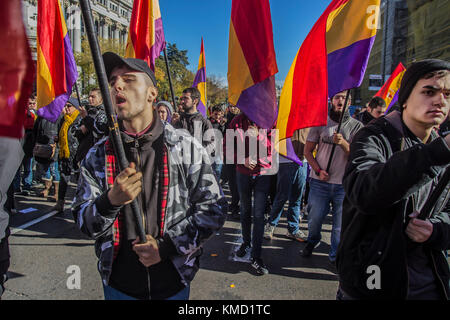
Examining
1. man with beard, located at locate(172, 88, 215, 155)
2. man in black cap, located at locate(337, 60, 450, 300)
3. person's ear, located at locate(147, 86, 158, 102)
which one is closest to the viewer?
man in black cap, located at locate(337, 60, 450, 300)

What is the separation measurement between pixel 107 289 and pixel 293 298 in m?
1.91

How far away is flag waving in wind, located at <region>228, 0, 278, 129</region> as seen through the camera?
2.76 metres

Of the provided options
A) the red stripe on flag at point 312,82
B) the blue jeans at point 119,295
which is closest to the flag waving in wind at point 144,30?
the red stripe on flag at point 312,82

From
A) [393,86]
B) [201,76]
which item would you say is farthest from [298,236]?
[201,76]

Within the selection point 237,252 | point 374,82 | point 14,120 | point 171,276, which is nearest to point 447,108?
point 171,276

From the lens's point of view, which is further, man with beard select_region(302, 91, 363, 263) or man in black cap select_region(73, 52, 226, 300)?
man with beard select_region(302, 91, 363, 263)

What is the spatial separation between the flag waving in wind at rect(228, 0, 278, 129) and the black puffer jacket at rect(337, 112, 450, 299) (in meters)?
1.36

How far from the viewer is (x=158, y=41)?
13.2 feet

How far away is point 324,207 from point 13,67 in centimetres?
344

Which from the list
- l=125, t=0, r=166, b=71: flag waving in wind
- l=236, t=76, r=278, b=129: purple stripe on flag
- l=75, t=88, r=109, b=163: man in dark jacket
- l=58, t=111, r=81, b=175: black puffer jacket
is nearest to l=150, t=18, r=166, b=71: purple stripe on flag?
l=125, t=0, r=166, b=71: flag waving in wind

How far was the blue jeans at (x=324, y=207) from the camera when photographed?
3.35 metres

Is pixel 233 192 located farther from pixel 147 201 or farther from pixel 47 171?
pixel 47 171

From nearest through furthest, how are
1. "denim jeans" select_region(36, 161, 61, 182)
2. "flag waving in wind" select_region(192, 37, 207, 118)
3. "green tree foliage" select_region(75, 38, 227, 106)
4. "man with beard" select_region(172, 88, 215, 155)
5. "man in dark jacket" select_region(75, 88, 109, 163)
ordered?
"man in dark jacket" select_region(75, 88, 109, 163) → "man with beard" select_region(172, 88, 215, 155) → "denim jeans" select_region(36, 161, 61, 182) → "flag waving in wind" select_region(192, 37, 207, 118) → "green tree foliage" select_region(75, 38, 227, 106)

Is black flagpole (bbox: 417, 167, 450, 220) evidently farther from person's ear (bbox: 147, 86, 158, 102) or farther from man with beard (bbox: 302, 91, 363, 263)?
man with beard (bbox: 302, 91, 363, 263)
